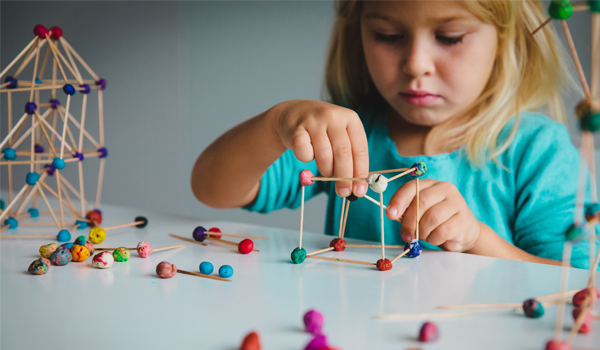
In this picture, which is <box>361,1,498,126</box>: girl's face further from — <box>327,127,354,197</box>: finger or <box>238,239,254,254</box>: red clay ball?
<box>238,239,254,254</box>: red clay ball

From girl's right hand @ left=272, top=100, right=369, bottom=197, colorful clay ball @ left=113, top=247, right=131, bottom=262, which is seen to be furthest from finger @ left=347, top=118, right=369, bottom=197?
colorful clay ball @ left=113, top=247, right=131, bottom=262

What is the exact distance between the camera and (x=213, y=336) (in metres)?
0.40

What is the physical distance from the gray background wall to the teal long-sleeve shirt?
4.20ft

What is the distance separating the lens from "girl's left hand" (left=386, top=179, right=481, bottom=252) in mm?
675

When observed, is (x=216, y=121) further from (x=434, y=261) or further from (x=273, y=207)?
(x=434, y=261)

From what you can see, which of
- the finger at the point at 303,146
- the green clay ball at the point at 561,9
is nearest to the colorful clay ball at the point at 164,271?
the finger at the point at 303,146

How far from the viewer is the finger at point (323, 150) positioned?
671 mm

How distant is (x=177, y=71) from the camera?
2777 millimetres

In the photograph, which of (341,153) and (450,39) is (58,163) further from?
(450,39)

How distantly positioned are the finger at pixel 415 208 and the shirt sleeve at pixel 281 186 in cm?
49

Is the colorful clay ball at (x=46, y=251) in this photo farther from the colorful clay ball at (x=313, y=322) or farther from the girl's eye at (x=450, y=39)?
the girl's eye at (x=450, y=39)

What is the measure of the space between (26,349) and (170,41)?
2.62m

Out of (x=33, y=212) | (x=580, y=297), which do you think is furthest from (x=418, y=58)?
(x=33, y=212)

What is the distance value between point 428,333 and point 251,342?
0.14m
